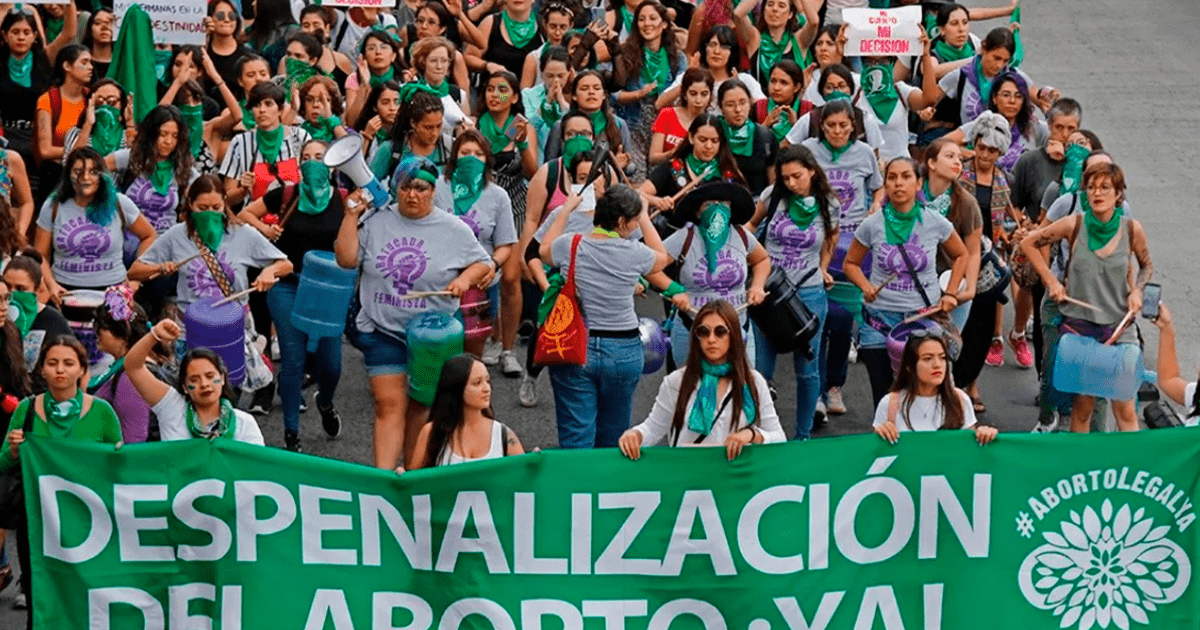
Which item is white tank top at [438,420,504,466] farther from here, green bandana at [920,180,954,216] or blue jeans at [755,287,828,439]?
green bandana at [920,180,954,216]

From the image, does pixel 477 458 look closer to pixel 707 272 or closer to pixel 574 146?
pixel 707 272

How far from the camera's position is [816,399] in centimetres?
1233

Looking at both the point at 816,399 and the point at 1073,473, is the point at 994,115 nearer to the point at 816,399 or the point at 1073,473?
the point at 816,399

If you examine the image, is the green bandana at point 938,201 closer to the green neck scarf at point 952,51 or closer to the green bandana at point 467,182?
the green bandana at point 467,182

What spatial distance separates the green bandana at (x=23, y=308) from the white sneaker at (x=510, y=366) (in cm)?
324

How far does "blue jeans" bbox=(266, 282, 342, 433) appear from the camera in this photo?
39.7ft

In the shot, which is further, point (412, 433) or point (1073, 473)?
point (412, 433)

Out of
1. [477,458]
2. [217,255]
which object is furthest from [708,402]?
[217,255]

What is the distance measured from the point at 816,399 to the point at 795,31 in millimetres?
4666

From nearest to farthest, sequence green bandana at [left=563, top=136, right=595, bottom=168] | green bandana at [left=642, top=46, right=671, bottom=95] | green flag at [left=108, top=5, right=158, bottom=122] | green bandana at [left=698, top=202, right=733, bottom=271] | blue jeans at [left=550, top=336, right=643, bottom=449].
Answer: blue jeans at [left=550, top=336, right=643, bottom=449], green bandana at [left=698, top=202, right=733, bottom=271], green bandana at [left=563, top=136, right=595, bottom=168], green flag at [left=108, top=5, right=158, bottom=122], green bandana at [left=642, top=46, right=671, bottom=95]

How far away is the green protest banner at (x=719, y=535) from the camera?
906 centimetres

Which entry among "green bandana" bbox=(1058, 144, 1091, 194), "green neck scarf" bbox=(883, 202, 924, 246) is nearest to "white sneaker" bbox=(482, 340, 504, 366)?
"green neck scarf" bbox=(883, 202, 924, 246)

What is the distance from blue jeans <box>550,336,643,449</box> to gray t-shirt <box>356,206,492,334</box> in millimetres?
707

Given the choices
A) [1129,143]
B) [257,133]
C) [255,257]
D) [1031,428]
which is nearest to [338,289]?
[255,257]
